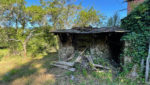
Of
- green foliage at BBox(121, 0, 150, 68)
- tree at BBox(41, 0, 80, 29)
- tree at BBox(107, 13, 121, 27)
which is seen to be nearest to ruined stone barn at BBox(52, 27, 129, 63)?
green foliage at BBox(121, 0, 150, 68)

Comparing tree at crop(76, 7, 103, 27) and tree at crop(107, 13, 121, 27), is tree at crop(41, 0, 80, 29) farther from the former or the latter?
tree at crop(107, 13, 121, 27)

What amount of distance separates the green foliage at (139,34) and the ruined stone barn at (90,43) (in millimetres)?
1791

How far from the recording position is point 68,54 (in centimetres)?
612

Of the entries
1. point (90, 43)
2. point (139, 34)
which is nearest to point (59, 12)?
point (90, 43)

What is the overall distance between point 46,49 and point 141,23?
9573mm

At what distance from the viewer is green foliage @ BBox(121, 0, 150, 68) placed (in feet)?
10.6

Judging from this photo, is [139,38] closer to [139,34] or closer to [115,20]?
[139,34]

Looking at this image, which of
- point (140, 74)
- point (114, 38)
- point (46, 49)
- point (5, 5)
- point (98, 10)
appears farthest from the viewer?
point (98, 10)

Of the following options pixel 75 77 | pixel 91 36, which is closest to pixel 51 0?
pixel 91 36

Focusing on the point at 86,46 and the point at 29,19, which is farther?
the point at 29,19

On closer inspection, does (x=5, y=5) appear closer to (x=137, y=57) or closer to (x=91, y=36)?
(x=91, y=36)

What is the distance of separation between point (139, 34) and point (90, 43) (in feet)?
9.88

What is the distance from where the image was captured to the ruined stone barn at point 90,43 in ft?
18.2

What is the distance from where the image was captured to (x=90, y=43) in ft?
19.3
